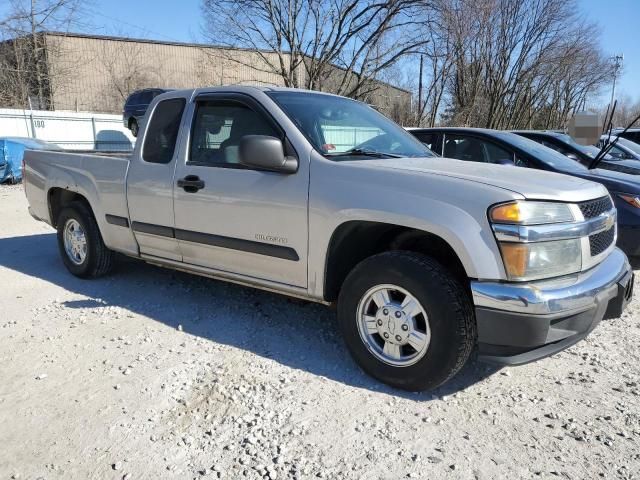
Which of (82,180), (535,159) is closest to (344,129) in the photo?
(82,180)

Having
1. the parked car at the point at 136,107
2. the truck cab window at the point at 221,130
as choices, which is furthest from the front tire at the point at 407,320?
the parked car at the point at 136,107

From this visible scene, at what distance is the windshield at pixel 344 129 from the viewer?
11.5 feet

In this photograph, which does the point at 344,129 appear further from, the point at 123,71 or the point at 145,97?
the point at 123,71

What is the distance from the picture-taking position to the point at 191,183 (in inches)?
154

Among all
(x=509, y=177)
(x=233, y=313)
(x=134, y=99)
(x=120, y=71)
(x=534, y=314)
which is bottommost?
(x=233, y=313)

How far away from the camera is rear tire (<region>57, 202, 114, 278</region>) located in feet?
16.5

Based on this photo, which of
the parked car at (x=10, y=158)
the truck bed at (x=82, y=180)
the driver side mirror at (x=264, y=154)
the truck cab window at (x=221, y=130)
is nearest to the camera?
the driver side mirror at (x=264, y=154)

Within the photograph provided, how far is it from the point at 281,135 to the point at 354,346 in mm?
1495

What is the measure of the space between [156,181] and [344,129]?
5.26 ft

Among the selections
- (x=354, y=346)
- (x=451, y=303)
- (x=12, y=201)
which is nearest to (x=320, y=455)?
(x=354, y=346)

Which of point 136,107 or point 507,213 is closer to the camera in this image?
point 507,213

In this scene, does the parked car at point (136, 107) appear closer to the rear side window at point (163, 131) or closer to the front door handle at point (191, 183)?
the rear side window at point (163, 131)

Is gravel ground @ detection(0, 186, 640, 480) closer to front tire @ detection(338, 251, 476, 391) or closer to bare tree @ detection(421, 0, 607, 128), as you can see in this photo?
front tire @ detection(338, 251, 476, 391)

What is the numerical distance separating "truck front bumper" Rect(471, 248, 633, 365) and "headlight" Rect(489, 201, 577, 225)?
0.32 metres
